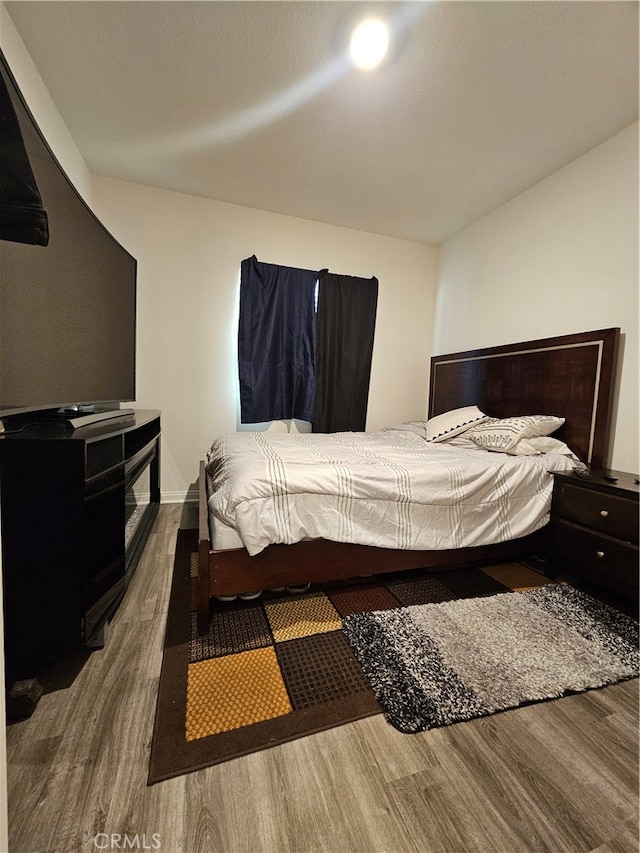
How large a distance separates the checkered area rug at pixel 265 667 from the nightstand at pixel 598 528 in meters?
0.26

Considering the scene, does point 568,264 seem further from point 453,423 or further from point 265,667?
point 265,667

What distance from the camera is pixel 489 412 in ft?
9.14

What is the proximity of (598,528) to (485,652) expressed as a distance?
0.87m

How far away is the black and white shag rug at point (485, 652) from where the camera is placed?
108 centimetres

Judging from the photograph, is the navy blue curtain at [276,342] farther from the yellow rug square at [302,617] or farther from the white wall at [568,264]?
the yellow rug square at [302,617]

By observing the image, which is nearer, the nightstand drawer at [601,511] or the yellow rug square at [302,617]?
the yellow rug square at [302,617]

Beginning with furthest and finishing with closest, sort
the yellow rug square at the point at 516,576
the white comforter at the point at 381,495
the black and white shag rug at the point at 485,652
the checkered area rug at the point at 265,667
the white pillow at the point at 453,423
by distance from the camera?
the white pillow at the point at 453,423 < the yellow rug square at the point at 516,576 < the white comforter at the point at 381,495 < the black and white shag rug at the point at 485,652 < the checkered area rug at the point at 265,667

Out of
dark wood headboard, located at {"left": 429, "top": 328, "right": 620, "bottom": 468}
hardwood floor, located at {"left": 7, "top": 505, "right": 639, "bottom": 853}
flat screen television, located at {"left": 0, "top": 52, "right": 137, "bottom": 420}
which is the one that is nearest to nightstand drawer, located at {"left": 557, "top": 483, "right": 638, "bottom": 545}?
dark wood headboard, located at {"left": 429, "top": 328, "right": 620, "bottom": 468}

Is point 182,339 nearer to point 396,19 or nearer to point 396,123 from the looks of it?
point 396,123

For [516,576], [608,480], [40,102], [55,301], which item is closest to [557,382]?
[608,480]

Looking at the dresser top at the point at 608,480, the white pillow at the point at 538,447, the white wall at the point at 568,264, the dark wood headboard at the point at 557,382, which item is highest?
the white wall at the point at 568,264

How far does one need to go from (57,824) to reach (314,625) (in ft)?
2.88

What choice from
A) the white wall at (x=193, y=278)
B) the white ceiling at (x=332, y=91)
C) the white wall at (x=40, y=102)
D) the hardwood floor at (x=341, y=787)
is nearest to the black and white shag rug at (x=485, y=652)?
the hardwood floor at (x=341, y=787)

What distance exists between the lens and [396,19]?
1.46 m
